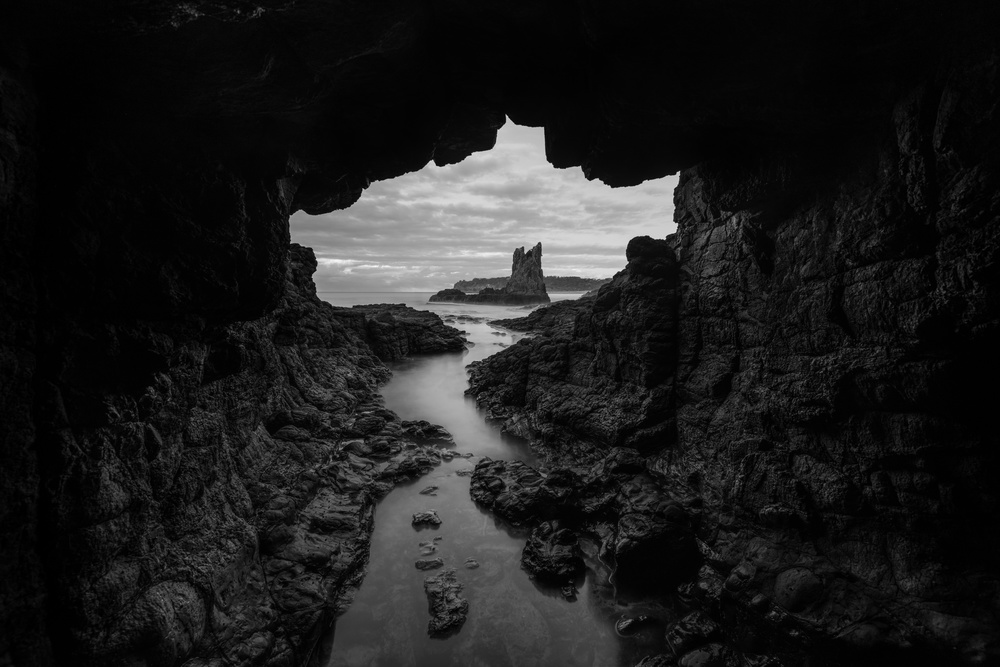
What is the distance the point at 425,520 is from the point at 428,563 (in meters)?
2.22

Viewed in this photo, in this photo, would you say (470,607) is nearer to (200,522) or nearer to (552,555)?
(552,555)

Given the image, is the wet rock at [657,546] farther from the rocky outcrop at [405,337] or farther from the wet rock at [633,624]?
the rocky outcrop at [405,337]

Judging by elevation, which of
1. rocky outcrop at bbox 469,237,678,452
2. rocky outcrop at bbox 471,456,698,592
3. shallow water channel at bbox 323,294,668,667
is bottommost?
shallow water channel at bbox 323,294,668,667

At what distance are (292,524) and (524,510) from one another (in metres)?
7.36

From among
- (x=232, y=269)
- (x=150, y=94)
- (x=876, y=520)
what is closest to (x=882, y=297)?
(x=876, y=520)

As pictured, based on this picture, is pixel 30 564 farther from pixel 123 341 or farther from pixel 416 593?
pixel 416 593

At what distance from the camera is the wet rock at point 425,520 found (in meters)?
15.1

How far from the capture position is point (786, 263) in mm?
12016

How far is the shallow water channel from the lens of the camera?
9922 mm

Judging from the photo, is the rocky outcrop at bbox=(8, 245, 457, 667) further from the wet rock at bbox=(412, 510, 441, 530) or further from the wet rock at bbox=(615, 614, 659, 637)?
the wet rock at bbox=(615, 614, 659, 637)

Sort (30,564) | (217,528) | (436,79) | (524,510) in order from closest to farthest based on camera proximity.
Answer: (30,564) < (217,528) < (436,79) < (524,510)

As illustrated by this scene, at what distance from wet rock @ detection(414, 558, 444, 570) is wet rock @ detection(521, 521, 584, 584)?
248cm

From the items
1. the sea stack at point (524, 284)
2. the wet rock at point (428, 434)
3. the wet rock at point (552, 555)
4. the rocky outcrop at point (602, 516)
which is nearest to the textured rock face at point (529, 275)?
the sea stack at point (524, 284)

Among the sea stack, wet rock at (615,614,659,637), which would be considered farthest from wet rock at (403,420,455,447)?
the sea stack
